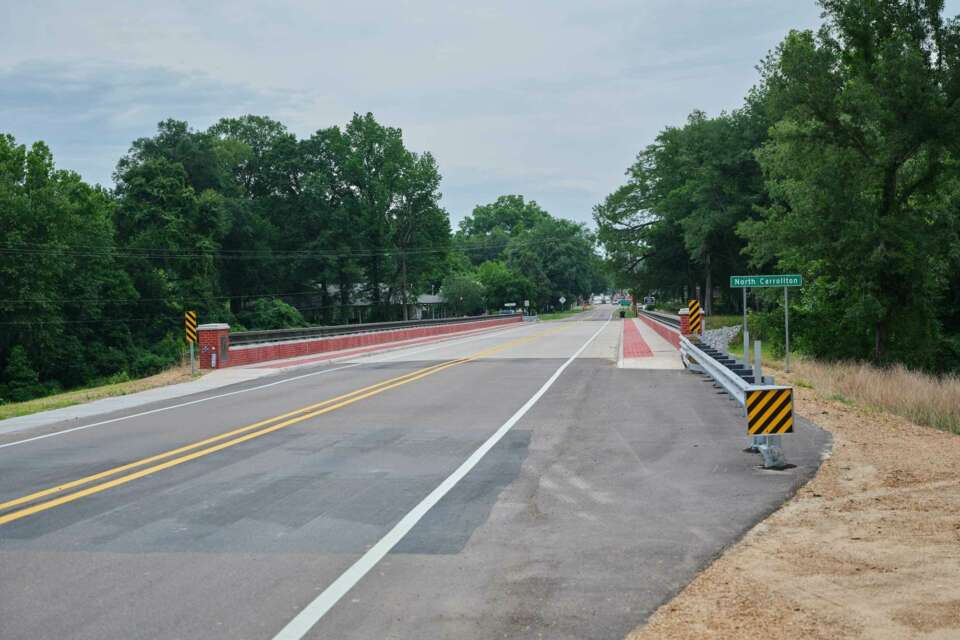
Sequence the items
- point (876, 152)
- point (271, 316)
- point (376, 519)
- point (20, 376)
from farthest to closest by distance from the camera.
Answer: point (271, 316)
point (20, 376)
point (876, 152)
point (376, 519)

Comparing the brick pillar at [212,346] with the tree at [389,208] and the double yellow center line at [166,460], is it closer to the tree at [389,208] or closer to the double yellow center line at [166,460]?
the double yellow center line at [166,460]

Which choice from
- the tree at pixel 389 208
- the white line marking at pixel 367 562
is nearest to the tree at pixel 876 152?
the white line marking at pixel 367 562

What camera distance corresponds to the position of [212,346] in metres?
28.5

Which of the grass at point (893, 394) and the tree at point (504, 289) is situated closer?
the grass at point (893, 394)

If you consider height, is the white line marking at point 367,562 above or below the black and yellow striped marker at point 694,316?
below

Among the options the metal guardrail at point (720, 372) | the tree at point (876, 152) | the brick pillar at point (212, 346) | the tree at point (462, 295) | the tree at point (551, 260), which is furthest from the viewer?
the tree at point (551, 260)

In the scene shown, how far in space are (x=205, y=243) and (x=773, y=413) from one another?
64488 millimetres

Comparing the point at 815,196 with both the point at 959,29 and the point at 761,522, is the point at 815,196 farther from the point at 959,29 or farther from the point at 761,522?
the point at 761,522

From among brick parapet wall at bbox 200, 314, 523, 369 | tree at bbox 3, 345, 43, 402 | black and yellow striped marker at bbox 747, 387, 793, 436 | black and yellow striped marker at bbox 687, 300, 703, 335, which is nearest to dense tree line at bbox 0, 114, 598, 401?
tree at bbox 3, 345, 43, 402

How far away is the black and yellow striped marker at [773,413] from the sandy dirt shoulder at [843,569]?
0.67 meters

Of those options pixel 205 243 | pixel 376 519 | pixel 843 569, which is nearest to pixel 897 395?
pixel 843 569

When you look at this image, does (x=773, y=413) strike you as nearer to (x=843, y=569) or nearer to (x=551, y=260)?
(x=843, y=569)

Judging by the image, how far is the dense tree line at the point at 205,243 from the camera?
5541 centimetres

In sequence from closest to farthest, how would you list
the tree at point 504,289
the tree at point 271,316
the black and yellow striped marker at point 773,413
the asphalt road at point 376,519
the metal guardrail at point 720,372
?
the asphalt road at point 376,519, the black and yellow striped marker at point 773,413, the metal guardrail at point 720,372, the tree at point 271,316, the tree at point 504,289
